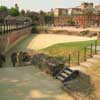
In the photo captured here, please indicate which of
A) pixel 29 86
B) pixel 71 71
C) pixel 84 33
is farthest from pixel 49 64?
pixel 84 33

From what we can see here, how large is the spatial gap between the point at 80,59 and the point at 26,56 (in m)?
6.06

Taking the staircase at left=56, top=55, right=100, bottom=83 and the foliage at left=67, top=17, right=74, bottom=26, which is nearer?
the staircase at left=56, top=55, right=100, bottom=83

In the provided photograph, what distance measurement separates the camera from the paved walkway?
9.99m

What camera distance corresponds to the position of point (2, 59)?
2006cm

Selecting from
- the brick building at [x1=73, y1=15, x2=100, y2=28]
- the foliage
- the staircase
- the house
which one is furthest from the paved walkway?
the house

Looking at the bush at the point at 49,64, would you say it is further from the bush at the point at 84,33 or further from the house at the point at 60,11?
the house at the point at 60,11

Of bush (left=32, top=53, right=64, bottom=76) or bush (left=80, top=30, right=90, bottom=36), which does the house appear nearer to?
bush (left=80, top=30, right=90, bottom=36)

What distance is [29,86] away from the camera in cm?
1132

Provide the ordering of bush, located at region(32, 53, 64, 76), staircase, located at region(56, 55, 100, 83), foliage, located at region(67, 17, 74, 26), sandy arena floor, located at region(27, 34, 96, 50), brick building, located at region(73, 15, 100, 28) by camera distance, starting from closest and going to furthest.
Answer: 1. staircase, located at region(56, 55, 100, 83)
2. bush, located at region(32, 53, 64, 76)
3. sandy arena floor, located at region(27, 34, 96, 50)
4. brick building, located at region(73, 15, 100, 28)
5. foliage, located at region(67, 17, 74, 26)

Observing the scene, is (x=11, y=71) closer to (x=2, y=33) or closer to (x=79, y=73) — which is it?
(x=79, y=73)

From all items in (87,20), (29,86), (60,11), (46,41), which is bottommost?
(46,41)

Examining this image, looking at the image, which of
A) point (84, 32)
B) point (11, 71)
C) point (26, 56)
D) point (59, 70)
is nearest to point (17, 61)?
point (26, 56)

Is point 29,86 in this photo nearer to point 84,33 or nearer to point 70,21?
point 84,33

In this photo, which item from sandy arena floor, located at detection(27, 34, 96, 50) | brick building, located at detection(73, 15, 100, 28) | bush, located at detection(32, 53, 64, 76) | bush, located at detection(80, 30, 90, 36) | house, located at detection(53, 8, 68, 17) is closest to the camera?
bush, located at detection(32, 53, 64, 76)
